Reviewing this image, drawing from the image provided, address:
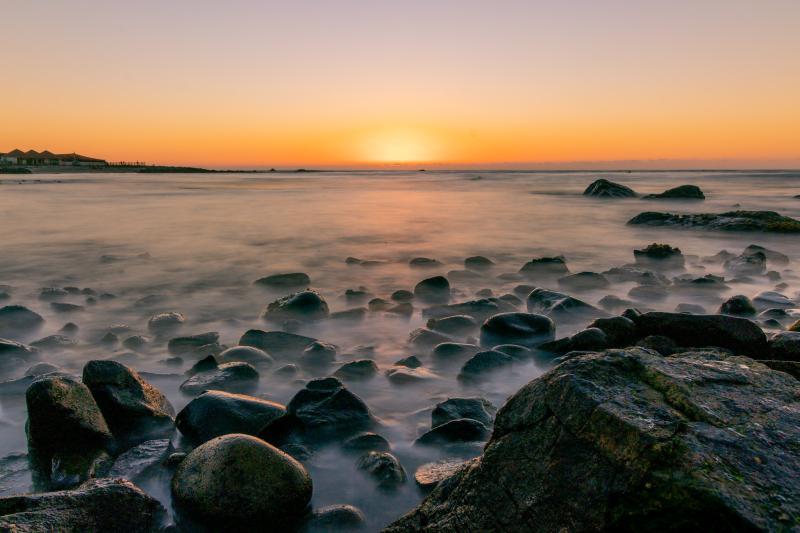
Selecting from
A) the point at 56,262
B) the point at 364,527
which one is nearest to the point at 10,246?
the point at 56,262

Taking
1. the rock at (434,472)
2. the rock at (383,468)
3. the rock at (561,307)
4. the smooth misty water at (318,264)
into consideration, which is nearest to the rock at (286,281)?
the smooth misty water at (318,264)

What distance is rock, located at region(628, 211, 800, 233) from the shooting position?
525 inches

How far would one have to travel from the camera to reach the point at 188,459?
273 centimetres

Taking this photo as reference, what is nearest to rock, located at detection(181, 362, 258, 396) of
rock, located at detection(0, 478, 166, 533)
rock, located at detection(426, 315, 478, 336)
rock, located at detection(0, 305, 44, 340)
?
rock, located at detection(0, 478, 166, 533)

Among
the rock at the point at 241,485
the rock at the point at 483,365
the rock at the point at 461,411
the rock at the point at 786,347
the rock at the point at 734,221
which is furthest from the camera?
the rock at the point at 734,221

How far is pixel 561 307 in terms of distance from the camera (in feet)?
19.6

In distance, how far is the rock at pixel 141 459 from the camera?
292 cm

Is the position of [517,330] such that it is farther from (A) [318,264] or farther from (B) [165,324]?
(A) [318,264]

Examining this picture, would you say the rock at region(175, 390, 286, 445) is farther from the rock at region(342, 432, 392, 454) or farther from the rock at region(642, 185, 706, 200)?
the rock at region(642, 185, 706, 200)

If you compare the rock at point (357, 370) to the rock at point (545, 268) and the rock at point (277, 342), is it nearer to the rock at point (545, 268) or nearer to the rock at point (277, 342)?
the rock at point (277, 342)

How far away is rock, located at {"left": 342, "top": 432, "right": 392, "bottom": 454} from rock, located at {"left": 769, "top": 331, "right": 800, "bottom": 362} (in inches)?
121

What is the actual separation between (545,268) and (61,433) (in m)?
7.38

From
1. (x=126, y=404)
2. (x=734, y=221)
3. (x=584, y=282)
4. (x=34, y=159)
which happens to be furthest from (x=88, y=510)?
(x=34, y=159)

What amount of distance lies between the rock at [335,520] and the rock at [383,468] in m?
0.29
